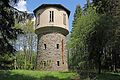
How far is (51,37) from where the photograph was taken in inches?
→ 685

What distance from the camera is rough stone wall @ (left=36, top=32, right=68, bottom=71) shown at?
54.7 feet

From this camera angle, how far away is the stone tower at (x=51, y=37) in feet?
55.2

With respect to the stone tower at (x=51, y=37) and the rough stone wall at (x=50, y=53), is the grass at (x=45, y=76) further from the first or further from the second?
the stone tower at (x=51, y=37)

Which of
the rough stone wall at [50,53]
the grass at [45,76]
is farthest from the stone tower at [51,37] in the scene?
the grass at [45,76]

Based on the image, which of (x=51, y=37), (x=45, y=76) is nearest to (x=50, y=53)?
(x=51, y=37)

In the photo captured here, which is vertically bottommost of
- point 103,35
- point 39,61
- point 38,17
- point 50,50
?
point 39,61

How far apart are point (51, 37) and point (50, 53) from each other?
7.39 feet

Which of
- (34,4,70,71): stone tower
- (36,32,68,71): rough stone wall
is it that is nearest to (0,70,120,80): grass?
(36,32,68,71): rough stone wall

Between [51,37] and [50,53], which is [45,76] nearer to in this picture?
[50,53]

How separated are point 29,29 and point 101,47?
53.6 feet

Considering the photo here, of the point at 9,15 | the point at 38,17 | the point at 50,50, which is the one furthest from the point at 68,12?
the point at 9,15

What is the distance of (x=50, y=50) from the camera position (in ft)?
55.7

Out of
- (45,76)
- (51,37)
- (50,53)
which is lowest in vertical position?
(45,76)

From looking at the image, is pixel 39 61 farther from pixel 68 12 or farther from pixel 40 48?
pixel 68 12
